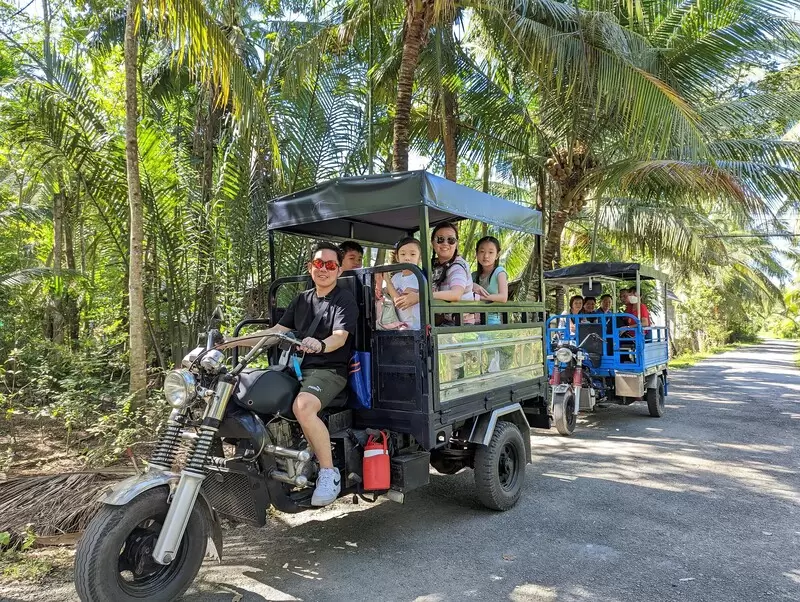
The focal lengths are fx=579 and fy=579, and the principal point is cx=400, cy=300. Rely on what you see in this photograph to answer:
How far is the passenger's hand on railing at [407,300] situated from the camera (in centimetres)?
418

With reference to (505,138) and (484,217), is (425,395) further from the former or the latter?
(505,138)

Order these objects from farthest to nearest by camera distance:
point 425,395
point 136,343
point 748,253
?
point 748,253, point 136,343, point 425,395

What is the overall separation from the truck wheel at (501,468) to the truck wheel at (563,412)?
2.92 m

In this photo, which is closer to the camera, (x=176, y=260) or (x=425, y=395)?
(x=425, y=395)

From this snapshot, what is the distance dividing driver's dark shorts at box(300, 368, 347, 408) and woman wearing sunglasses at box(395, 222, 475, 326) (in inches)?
39.5

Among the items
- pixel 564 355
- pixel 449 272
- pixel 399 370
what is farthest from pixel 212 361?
pixel 564 355

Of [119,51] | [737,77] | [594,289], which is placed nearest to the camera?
[594,289]

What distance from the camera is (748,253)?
3422 centimetres

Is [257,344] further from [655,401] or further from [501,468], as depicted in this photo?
[655,401]

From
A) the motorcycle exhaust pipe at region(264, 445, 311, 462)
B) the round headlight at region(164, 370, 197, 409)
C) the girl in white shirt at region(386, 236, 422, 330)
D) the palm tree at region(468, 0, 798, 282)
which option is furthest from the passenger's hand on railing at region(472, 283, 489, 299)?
the palm tree at region(468, 0, 798, 282)

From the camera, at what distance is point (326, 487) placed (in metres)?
3.60

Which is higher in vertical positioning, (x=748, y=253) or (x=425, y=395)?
(x=748, y=253)

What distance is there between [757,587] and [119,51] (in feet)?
50.7

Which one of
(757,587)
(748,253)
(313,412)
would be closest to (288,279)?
(313,412)
